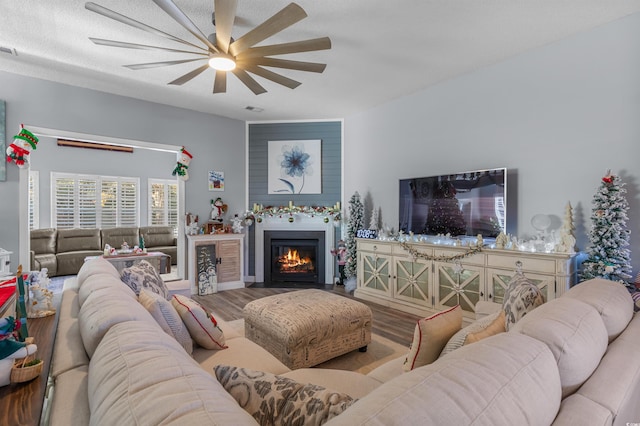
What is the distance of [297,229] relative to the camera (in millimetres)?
5793

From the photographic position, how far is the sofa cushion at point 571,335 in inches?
38.4

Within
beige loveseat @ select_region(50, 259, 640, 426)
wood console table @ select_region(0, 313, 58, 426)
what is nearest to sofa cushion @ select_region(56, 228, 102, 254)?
beige loveseat @ select_region(50, 259, 640, 426)

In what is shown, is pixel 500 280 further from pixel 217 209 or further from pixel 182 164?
pixel 182 164

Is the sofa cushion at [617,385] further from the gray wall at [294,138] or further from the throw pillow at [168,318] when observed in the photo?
the gray wall at [294,138]

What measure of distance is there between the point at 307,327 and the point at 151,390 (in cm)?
178

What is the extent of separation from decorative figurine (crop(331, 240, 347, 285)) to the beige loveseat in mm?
4055

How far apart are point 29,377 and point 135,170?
25.7 feet

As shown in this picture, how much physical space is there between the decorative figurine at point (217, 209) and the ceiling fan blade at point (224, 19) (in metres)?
3.39

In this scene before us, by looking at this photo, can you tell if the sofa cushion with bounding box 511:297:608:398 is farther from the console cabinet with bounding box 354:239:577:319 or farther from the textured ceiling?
the textured ceiling

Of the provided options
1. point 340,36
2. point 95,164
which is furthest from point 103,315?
point 95,164

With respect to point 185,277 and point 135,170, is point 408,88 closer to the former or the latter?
point 185,277

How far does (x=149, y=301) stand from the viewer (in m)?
1.82

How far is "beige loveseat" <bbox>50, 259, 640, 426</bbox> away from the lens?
68 cm

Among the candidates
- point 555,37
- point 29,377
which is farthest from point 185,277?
point 555,37
